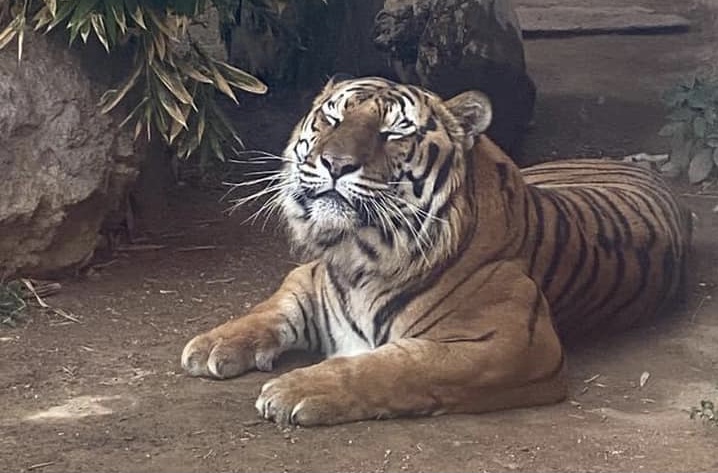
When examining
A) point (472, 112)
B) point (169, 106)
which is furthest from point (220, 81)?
point (472, 112)

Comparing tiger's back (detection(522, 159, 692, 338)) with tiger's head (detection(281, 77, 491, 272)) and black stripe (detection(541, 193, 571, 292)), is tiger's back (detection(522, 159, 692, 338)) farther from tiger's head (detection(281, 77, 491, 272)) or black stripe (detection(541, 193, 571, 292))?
tiger's head (detection(281, 77, 491, 272))

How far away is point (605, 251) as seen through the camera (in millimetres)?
4508

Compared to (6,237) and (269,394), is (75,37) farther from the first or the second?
(269,394)

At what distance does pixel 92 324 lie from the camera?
Answer: 4660mm

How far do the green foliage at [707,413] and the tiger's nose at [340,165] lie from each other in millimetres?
1109

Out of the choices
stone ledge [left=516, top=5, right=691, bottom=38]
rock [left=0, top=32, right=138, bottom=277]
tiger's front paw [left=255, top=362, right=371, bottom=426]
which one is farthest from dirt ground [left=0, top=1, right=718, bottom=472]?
stone ledge [left=516, top=5, right=691, bottom=38]

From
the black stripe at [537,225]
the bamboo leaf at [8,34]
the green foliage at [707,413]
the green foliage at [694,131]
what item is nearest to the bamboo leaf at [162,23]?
the bamboo leaf at [8,34]

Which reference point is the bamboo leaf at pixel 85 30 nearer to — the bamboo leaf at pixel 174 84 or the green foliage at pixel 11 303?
the bamboo leaf at pixel 174 84

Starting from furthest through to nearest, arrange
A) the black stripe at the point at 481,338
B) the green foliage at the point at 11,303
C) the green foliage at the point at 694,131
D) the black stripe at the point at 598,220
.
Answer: the green foliage at the point at 694,131 → the green foliage at the point at 11,303 → the black stripe at the point at 598,220 → the black stripe at the point at 481,338

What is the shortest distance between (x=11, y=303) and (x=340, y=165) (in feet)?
4.87

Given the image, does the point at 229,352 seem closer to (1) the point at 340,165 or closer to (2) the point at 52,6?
(1) the point at 340,165

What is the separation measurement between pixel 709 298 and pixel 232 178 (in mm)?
2300

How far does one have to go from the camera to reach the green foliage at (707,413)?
3.79 meters

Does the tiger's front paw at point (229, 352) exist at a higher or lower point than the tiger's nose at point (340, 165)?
lower
